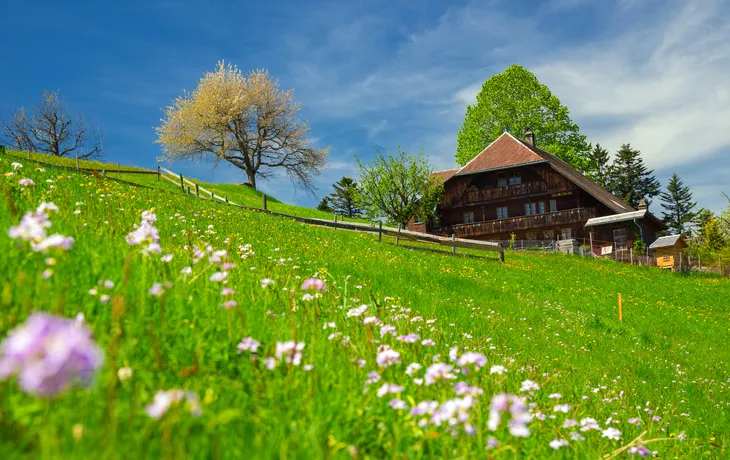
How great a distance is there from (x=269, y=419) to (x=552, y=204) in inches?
2038

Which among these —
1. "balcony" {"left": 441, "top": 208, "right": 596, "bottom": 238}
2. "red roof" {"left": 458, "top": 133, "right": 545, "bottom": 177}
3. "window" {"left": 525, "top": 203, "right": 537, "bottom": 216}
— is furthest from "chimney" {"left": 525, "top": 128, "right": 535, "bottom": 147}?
"balcony" {"left": 441, "top": 208, "right": 596, "bottom": 238}

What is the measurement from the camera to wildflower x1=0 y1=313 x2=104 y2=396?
104 centimetres

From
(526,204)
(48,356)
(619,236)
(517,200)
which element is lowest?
(48,356)

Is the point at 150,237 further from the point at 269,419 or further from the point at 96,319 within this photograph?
the point at 269,419

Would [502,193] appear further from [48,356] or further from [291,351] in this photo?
[48,356]

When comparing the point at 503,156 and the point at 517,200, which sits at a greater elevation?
the point at 503,156

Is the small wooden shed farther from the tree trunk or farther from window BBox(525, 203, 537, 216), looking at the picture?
the tree trunk

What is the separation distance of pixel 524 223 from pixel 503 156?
6744 mm

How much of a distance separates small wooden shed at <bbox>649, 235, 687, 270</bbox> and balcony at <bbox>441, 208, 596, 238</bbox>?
6002mm

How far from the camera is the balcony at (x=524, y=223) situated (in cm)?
4825

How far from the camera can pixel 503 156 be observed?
50.3m

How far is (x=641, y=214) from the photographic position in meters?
43.8

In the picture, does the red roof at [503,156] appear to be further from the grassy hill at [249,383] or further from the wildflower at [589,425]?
the wildflower at [589,425]

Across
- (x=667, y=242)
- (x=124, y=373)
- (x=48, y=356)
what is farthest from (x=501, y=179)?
(x=48, y=356)
